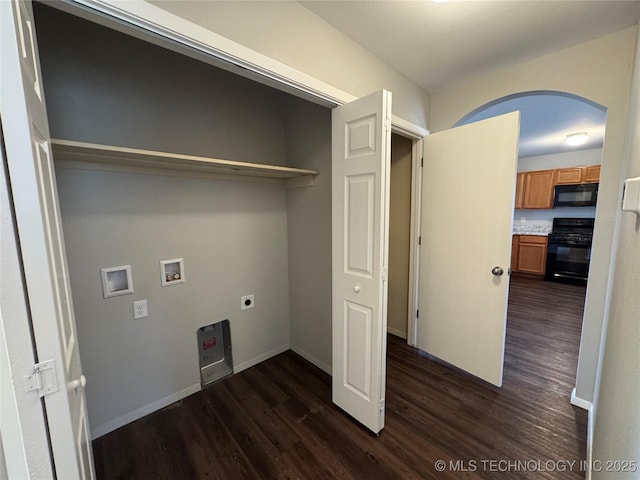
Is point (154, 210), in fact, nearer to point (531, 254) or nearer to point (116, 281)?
point (116, 281)

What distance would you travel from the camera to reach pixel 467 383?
218cm

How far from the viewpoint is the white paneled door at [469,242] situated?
77.8 inches

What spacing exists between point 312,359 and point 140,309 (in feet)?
5.03

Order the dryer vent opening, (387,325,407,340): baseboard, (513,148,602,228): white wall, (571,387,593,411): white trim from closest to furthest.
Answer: (571,387,593,411): white trim, the dryer vent opening, (387,325,407,340): baseboard, (513,148,602,228): white wall

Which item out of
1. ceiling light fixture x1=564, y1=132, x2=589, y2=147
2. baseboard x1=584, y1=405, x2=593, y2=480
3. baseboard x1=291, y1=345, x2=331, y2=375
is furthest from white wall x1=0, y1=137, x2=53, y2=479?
ceiling light fixture x1=564, y1=132, x2=589, y2=147

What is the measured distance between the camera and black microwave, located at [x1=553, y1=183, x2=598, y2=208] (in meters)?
4.65

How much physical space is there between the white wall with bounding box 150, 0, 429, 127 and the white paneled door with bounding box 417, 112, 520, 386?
0.68 metres

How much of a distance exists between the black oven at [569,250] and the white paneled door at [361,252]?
5296 millimetres

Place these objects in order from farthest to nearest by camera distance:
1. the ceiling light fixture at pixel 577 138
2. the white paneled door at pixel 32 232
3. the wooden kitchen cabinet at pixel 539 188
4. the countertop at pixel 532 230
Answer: the countertop at pixel 532 230, the wooden kitchen cabinet at pixel 539 188, the ceiling light fixture at pixel 577 138, the white paneled door at pixel 32 232

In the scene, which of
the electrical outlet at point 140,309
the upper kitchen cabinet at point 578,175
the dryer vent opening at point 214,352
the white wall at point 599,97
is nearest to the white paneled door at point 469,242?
the white wall at point 599,97

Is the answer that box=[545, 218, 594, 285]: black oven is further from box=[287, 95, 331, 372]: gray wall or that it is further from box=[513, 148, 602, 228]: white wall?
box=[287, 95, 331, 372]: gray wall

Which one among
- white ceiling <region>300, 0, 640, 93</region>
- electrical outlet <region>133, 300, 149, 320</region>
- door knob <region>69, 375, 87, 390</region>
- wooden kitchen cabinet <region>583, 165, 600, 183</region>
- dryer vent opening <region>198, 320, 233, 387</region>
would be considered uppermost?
white ceiling <region>300, 0, 640, 93</region>

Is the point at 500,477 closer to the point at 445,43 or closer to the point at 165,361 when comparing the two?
the point at 165,361

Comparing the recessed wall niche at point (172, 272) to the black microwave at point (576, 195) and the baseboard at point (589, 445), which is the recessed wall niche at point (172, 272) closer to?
the baseboard at point (589, 445)
